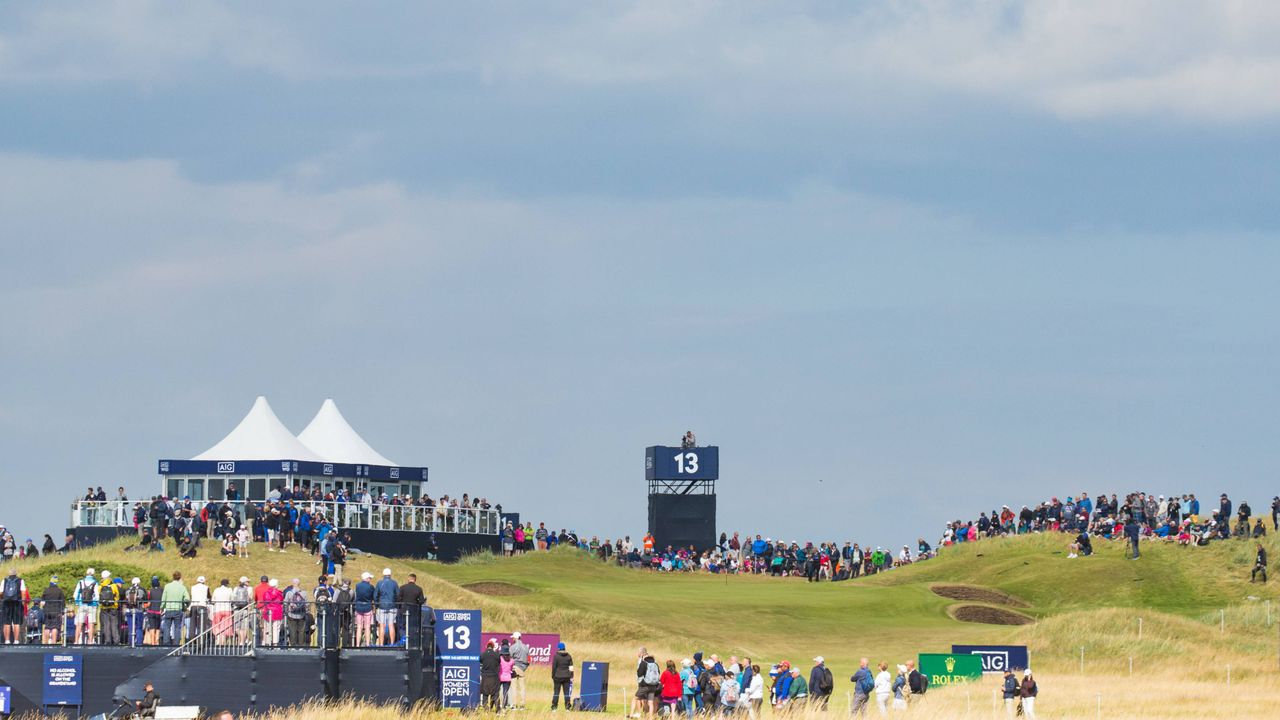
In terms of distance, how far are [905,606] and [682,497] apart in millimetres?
22658

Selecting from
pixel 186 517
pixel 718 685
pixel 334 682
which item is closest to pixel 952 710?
pixel 718 685

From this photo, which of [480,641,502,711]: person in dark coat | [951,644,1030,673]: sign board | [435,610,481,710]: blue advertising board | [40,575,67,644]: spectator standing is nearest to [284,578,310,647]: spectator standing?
[435,610,481,710]: blue advertising board

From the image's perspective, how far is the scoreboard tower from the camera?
8131 cm

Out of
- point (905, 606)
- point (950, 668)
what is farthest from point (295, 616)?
point (905, 606)

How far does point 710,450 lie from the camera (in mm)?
82312

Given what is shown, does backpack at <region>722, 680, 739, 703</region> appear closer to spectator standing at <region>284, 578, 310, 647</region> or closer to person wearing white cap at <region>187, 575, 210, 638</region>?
spectator standing at <region>284, 578, 310, 647</region>

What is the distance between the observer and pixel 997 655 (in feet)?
139

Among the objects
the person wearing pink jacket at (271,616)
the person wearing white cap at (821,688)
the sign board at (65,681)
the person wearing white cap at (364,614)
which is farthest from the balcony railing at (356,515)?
the person wearing white cap at (821,688)

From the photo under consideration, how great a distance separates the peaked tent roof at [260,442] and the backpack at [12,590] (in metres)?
34.1

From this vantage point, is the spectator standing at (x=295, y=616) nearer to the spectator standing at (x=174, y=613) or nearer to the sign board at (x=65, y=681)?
the spectator standing at (x=174, y=613)

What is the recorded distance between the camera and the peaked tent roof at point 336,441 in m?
75.5

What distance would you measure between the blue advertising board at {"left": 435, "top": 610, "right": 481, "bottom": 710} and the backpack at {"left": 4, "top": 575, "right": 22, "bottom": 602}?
8.82m

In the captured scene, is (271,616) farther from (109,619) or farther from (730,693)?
(730,693)

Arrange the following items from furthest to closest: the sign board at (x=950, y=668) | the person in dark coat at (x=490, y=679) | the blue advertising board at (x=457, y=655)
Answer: the sign board at (x=950, y=668)
the blue advertising board at (x=457, y=655)
the person in dark coat at (x=490, y=679)
